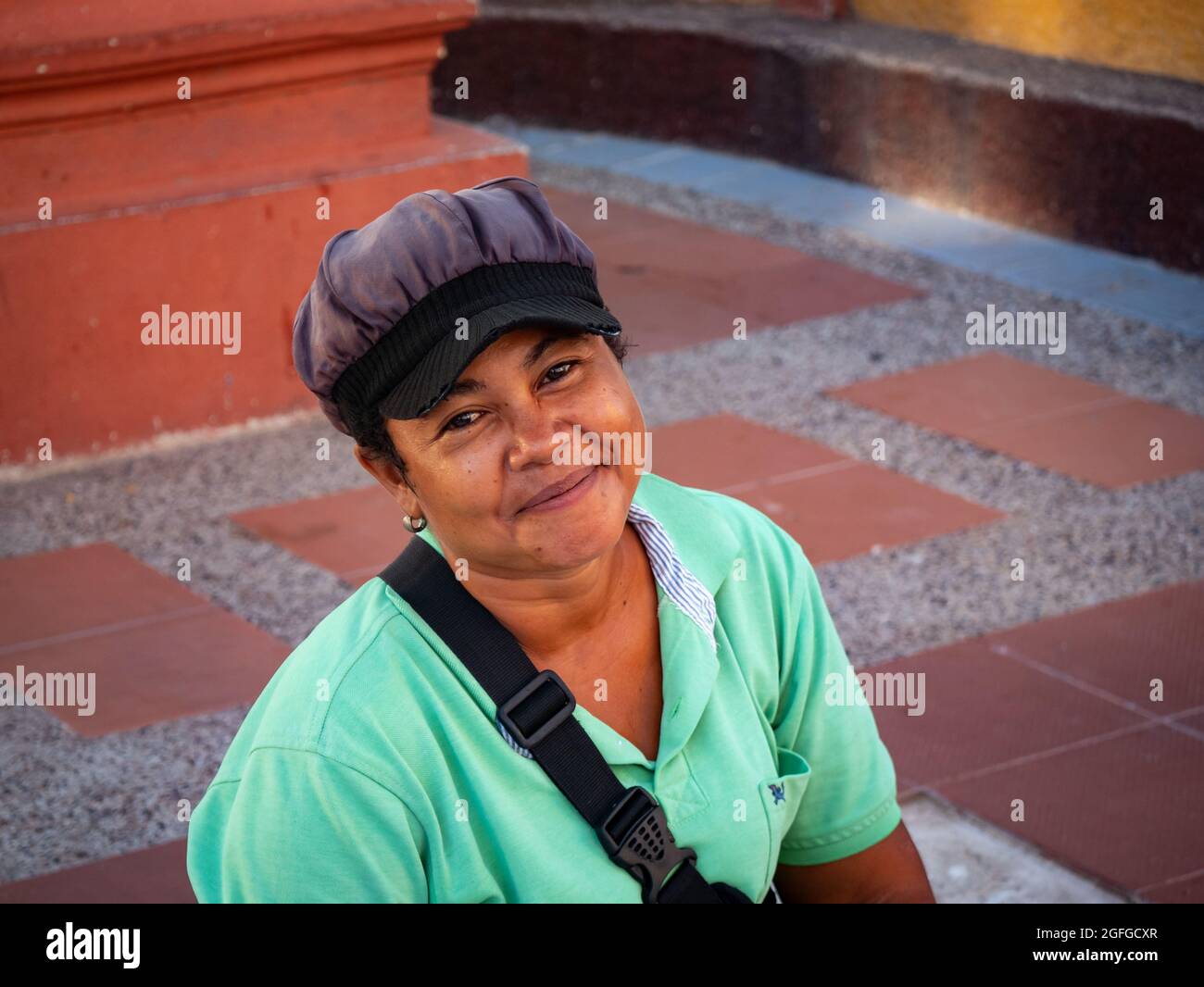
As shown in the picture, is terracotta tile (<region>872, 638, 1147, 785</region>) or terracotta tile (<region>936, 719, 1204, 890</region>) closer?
terracotta tile (<region>936, 719, 1204, 890</region>)

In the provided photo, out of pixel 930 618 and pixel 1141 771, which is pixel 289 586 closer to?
pixel 930 618

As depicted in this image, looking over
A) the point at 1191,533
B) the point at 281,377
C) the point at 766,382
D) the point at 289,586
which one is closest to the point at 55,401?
the point at 281,377

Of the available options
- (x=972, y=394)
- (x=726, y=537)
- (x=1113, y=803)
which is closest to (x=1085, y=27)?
(x=972, y=394)

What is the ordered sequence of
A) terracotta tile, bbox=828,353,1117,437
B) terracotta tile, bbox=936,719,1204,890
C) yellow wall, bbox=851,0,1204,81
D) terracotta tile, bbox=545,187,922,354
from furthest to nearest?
yellow wall, bbox=851,0,1204,81
terracotta tile, bbox=545,187,922,354
terracotta tile, bbox=828,353,1117,437
terracotta tile, bbox=936,719,1204,890

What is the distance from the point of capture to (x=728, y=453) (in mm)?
5598

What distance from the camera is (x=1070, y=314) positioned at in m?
6.60

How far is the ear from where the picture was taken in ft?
6.73

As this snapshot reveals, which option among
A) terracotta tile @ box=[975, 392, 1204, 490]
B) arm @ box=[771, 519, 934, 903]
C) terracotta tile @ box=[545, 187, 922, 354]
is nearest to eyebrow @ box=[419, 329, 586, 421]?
arm @ box=[771, 519, 934, 903]

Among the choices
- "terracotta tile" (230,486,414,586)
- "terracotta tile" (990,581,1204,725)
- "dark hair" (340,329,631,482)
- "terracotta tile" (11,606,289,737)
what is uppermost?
"dark hair" (340,329,631,482)

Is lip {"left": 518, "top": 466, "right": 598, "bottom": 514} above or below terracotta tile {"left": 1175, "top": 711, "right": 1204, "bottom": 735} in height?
above

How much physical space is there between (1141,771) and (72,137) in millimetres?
3717

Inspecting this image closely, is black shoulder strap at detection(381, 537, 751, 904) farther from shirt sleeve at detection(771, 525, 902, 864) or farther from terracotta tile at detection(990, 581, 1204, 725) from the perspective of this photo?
terracotta tile at detection(990, 581, 1204, 725)

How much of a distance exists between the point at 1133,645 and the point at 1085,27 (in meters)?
4.24

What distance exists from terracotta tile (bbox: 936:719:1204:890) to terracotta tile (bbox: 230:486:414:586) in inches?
75.3
